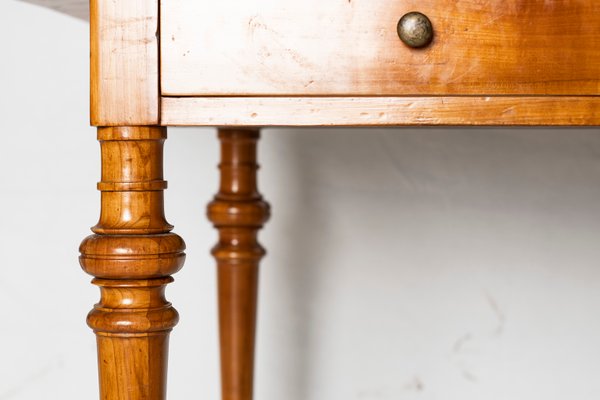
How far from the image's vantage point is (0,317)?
129 cm

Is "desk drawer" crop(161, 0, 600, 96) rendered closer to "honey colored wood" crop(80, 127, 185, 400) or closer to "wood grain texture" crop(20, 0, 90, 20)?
"honey colored wood" crop(80, 127, 185, 400)

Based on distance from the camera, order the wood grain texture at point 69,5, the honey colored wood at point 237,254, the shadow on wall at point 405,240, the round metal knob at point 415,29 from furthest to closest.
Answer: the shadow on wall at point 405,240, the honey colored wood at point 237,254, the wood grain texture at point 69,5, the round metal knob at point 415,29

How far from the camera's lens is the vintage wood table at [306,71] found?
24.3 inches

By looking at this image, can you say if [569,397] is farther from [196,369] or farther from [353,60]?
[353,60]

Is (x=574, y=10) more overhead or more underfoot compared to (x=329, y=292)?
more overhead

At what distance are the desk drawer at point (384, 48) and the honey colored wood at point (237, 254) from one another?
1.46 ft

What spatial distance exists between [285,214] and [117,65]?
2.34 feet

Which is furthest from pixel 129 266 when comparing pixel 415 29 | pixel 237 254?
pixel 237 254

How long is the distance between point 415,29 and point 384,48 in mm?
23

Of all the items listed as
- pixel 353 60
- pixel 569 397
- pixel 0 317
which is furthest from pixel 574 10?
pixel 0 317

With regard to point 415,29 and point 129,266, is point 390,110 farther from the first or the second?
point 129,266

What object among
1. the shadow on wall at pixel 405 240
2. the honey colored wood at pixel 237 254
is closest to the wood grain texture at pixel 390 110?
the honey colored wood at pixel 237 254

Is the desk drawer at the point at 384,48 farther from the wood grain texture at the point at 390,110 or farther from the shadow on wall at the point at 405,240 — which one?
the shadow on wall at the point at 405,240

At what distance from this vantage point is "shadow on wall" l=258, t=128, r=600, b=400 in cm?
126
